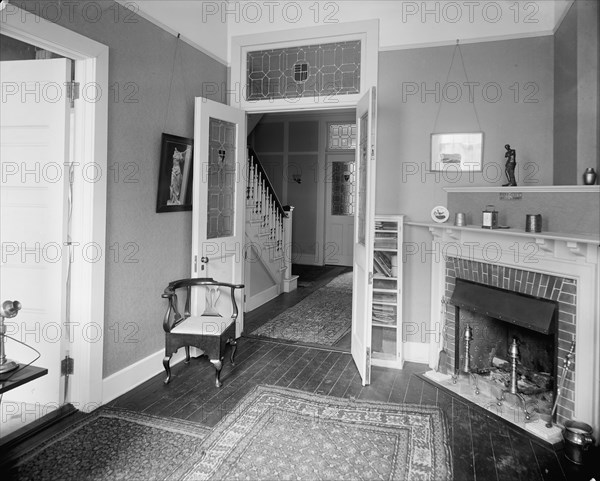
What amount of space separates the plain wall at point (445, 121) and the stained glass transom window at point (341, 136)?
18.4 feet

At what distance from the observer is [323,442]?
2.60 meters

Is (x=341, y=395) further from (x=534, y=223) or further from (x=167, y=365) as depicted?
(x=534, y=223)

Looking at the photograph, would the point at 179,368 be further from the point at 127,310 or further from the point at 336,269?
the point at 336,269

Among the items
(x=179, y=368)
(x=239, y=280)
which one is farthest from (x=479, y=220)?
(x=179, y=368)

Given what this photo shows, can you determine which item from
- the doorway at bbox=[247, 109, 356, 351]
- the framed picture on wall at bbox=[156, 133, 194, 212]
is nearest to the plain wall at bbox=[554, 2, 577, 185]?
the framed picture on wall at bbox=[156, 133, 194, 212]

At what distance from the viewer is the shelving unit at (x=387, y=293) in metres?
3.96

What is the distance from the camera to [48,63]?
9.28 feet

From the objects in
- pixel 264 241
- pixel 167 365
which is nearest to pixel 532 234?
pixel 167 365

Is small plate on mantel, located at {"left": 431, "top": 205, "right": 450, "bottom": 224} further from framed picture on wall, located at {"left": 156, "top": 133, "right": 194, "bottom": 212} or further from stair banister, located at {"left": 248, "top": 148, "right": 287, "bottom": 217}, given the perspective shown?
stair banister, located at {"left": 248, "top": 148, "right": 287, "bottom": 217}

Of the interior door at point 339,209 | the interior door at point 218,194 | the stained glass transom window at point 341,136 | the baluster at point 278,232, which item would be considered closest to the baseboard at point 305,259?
the interior door at point 339,209

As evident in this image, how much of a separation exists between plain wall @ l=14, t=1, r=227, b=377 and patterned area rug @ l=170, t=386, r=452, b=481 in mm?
1079

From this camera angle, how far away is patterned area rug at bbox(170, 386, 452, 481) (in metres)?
2.31

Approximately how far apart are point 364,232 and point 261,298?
112 inches

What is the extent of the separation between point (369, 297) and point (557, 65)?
2.48m
